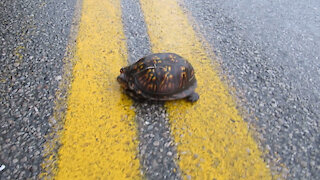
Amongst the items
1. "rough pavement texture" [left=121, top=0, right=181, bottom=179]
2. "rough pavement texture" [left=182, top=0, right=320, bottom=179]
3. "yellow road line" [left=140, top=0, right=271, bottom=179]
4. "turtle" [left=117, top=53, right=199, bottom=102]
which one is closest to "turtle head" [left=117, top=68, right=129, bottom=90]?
"turtle" [left=117, top=53, right=199, bottom=102]

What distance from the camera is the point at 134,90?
1683 mm

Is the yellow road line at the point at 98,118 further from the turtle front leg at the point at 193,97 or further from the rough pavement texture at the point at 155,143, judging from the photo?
the turtle front leg at the point at 193,97

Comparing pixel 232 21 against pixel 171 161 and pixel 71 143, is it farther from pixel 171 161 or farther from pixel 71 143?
pixel 71 143

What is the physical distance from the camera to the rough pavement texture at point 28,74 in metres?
1.39

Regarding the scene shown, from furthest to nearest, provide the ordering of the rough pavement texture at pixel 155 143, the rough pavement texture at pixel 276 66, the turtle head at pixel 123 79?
the turtle head at pixel 123 79
the rough pavement texture at pixel 276 66
the rough pavement texture at pixel 155 143

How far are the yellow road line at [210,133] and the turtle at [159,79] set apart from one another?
0.37 feet

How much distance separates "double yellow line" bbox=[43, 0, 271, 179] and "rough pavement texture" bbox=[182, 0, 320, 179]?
0.14 meters

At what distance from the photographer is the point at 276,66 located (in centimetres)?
212

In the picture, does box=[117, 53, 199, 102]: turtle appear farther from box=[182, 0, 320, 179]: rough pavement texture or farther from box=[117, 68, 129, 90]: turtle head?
box=[182, 0, 320, 179]: rough pavement texture

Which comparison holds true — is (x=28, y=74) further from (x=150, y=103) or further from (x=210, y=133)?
(x=210, y=133)

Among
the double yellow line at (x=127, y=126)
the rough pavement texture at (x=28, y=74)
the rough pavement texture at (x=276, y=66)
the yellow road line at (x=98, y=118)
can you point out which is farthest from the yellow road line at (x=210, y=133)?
the rough pavement texture at (x=28, y=74)

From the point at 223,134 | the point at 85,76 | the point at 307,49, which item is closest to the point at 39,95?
the point at 85,76

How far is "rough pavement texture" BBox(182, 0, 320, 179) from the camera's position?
1.54 m

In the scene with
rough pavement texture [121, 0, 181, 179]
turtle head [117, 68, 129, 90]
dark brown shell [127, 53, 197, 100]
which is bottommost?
rough pavement texture [121, 0, 181, 179]
